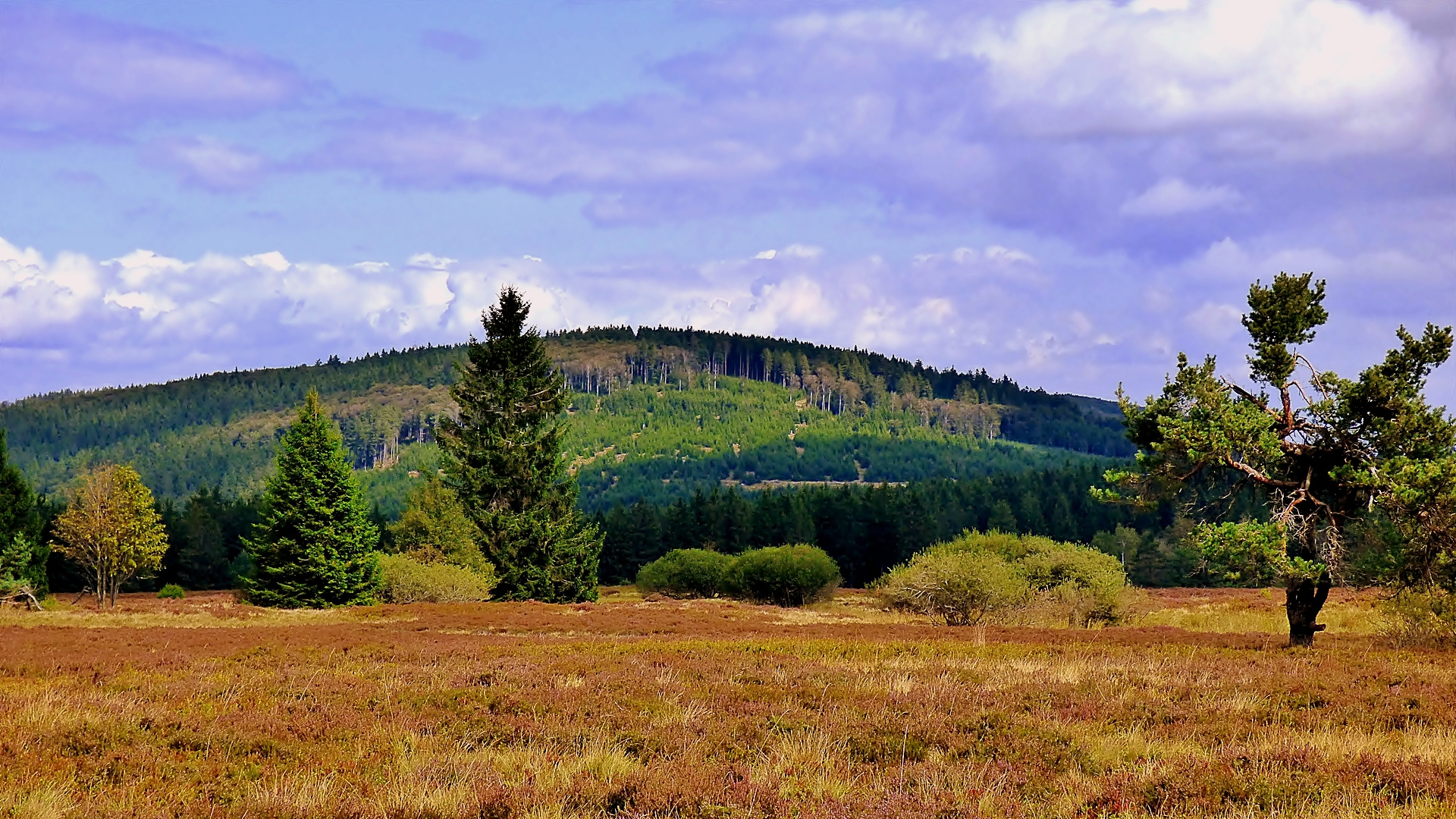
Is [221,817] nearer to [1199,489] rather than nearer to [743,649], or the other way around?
[743,649]

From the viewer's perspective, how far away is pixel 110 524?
55.9m

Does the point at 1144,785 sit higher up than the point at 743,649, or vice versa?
the point at 1144,785

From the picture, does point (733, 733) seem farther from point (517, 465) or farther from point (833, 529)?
point (833, 529)

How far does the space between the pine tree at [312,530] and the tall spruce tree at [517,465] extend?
5.17m

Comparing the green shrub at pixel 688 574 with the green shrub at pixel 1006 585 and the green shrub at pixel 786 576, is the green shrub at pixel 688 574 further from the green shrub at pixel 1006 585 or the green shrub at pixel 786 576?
the green shrub at pixel 1006 585

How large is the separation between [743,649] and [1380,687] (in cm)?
1092

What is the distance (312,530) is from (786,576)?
106ft

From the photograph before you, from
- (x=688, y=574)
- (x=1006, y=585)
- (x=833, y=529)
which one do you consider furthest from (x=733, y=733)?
(x=833, y=529)

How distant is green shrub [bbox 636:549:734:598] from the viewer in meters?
78.6

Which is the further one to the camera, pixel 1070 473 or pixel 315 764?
pixel 1070 473

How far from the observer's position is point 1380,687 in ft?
44.0

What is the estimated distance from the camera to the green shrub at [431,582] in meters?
51.6

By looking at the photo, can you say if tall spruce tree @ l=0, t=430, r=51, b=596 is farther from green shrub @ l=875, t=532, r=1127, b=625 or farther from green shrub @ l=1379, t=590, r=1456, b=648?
green shrub @ l=1379, t=590, r=1456, b=648

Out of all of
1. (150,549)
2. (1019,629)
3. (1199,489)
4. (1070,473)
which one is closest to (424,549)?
(150,549)
